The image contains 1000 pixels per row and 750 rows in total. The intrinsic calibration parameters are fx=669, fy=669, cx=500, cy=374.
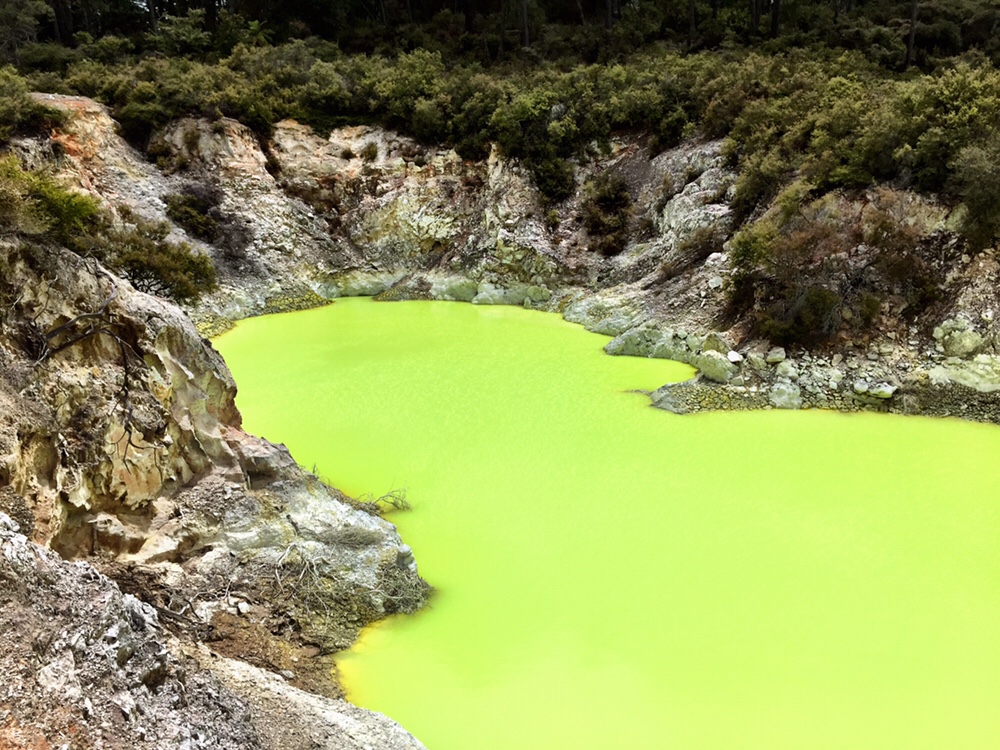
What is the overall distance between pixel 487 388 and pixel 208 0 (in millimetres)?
32216

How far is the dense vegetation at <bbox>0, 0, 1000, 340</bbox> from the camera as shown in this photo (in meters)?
14.9

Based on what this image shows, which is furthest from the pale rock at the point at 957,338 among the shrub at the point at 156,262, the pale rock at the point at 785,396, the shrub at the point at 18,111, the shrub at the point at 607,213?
the shrub at the point at 18,111

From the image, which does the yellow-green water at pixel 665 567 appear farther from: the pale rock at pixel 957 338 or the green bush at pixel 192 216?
the green bush at pixel 192 216

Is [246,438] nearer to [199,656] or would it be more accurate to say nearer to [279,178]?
[199,656]

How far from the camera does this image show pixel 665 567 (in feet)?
25.6

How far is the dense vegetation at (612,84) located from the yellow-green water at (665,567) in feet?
15.4

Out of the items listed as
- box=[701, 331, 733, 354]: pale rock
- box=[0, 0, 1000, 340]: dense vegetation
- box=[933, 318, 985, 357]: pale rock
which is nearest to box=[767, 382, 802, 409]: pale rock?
box=[0, 0, 1000, 340]: dense vegetation

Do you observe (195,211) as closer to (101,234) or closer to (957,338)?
(101,234)

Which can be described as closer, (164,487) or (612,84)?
(164,487)

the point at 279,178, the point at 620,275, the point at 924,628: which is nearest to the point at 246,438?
the point at 924,628

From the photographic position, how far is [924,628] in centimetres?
673

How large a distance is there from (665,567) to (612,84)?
2206cm

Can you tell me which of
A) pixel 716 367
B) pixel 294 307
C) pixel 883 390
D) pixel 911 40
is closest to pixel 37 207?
pixel 716 367

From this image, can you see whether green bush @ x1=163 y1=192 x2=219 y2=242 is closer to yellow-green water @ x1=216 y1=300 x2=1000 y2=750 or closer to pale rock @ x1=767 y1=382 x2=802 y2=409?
yellow-green water @ x1=216 y1=300 x2=1000 y2=750
